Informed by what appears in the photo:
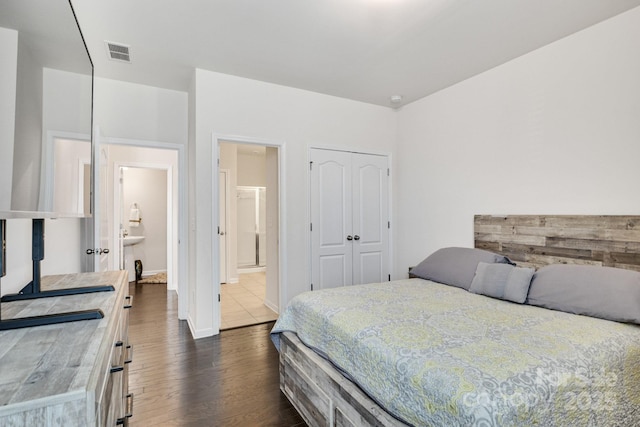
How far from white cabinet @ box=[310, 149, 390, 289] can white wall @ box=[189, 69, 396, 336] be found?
15 centimetres

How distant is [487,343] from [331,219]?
2.71 m

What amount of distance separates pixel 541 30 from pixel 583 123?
0.84 metres

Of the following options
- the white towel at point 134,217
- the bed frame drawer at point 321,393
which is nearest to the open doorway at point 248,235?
the bed frame drawer at point 321,393

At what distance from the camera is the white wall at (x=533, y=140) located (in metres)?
2.43

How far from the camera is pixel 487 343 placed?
4.94 ft

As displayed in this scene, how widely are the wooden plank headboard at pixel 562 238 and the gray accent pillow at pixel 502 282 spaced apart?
1.79 feet

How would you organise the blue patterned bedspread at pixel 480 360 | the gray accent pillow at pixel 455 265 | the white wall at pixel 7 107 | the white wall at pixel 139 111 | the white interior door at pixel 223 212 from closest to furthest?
1. the white wall at pixel 7 107
2. the blue patterned bedspread at pixel 480 360
3. the gray accent pillow at pixel 455 265
4. the white wall at pixel 139 111
5. the white interior door at pixel 223 212

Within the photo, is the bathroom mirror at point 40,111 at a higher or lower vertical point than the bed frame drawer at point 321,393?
higher

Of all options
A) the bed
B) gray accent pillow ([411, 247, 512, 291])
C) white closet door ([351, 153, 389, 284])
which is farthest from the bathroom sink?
gray accent pillow ([411, 247, 512, 291])

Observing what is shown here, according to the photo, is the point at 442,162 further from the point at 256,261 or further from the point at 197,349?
the point at 256,261

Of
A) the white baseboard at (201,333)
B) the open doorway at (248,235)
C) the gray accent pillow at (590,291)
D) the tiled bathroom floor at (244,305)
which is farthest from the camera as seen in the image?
the open doorway at (248,235)

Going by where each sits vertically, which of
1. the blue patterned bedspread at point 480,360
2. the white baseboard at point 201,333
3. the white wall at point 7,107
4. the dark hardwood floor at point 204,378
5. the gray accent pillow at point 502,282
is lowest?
the dark hardwood floor at point 204,378

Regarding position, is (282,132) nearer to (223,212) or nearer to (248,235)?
(223,212)

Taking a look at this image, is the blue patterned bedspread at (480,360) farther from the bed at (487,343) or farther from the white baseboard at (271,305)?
the white baseboard at (271,305)
